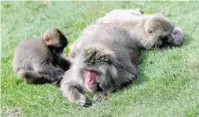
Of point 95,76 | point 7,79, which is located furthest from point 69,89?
point 7,79

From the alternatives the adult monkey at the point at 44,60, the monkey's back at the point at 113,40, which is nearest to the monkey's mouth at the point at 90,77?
the monkey's back at the point at 113,40

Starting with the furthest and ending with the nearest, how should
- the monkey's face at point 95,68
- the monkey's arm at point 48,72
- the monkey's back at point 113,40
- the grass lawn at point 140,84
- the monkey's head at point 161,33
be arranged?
the monkey's head at point 161,33 < the monkey's arm at point 48,72 < the monkey's back at point 113,40 < the monkey's face at point 95,68 < the grass lawn at point 140,84

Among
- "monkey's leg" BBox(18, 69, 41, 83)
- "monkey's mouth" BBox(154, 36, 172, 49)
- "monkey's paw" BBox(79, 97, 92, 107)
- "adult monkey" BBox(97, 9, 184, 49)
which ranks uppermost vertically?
"adult monkey" BBox(97, 9, 184, 49)

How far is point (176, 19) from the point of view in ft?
34.2

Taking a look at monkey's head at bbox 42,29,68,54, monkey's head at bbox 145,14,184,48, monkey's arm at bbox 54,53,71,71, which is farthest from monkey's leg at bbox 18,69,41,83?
monkey's head at bbox 145,14,184,48

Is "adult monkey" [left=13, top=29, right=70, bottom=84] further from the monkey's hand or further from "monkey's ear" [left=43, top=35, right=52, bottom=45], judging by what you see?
the monkey's hand

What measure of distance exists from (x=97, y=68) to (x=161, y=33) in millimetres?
1720

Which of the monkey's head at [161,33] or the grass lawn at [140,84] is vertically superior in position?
the monkey's head at [161,33]

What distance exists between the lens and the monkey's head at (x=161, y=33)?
9211 millimetres

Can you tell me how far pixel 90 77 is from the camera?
799 cm

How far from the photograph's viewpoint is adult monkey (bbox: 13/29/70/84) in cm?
885

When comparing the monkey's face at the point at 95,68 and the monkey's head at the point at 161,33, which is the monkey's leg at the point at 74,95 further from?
the monkey's head at the point at 161,33

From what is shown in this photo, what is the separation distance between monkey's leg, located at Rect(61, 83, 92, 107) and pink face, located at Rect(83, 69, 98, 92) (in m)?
0.17

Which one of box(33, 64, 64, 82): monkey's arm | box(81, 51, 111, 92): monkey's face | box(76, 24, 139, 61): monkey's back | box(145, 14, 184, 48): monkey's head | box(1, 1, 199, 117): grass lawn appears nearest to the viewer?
box(1, 1, 199, 117): grass lawn
